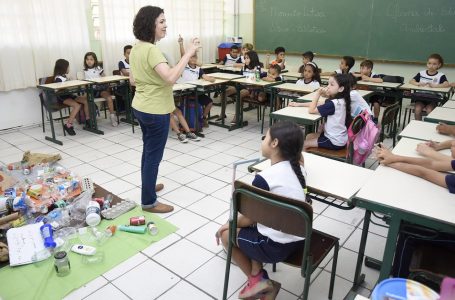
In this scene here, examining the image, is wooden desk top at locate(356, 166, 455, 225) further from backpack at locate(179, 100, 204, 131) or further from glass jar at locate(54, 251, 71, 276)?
backpack at locate(179, 100, 204, 131)

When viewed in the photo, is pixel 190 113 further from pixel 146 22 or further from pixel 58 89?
pixel 146 22

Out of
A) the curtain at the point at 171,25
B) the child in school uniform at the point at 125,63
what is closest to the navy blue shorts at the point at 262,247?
the child in school uniform at the point at 125,63

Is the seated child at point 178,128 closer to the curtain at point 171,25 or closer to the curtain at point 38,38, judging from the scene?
the curtain at point 171,25

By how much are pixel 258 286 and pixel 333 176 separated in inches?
28.8

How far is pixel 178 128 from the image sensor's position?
16.3ft

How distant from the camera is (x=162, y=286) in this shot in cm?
218

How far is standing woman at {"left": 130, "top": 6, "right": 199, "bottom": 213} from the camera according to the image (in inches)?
96.4

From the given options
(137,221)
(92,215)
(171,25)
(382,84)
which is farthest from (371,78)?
(92,215)

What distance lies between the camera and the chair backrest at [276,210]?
1476 millimetres

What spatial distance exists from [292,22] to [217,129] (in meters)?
3.27

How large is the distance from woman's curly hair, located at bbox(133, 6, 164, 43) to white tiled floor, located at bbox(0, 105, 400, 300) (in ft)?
4.83

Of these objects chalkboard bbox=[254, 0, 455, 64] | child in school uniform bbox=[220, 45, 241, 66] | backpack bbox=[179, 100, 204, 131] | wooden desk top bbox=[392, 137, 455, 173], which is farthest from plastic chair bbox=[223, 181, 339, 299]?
child in school uniform bbox=[220, 45, 241, 66]

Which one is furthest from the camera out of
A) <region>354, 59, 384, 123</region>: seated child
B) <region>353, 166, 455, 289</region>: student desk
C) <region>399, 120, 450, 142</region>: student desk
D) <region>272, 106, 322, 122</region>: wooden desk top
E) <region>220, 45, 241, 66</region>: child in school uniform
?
<region>220, 45, 241, 66</region>: child in school uniform

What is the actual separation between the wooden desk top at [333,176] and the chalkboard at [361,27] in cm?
503
